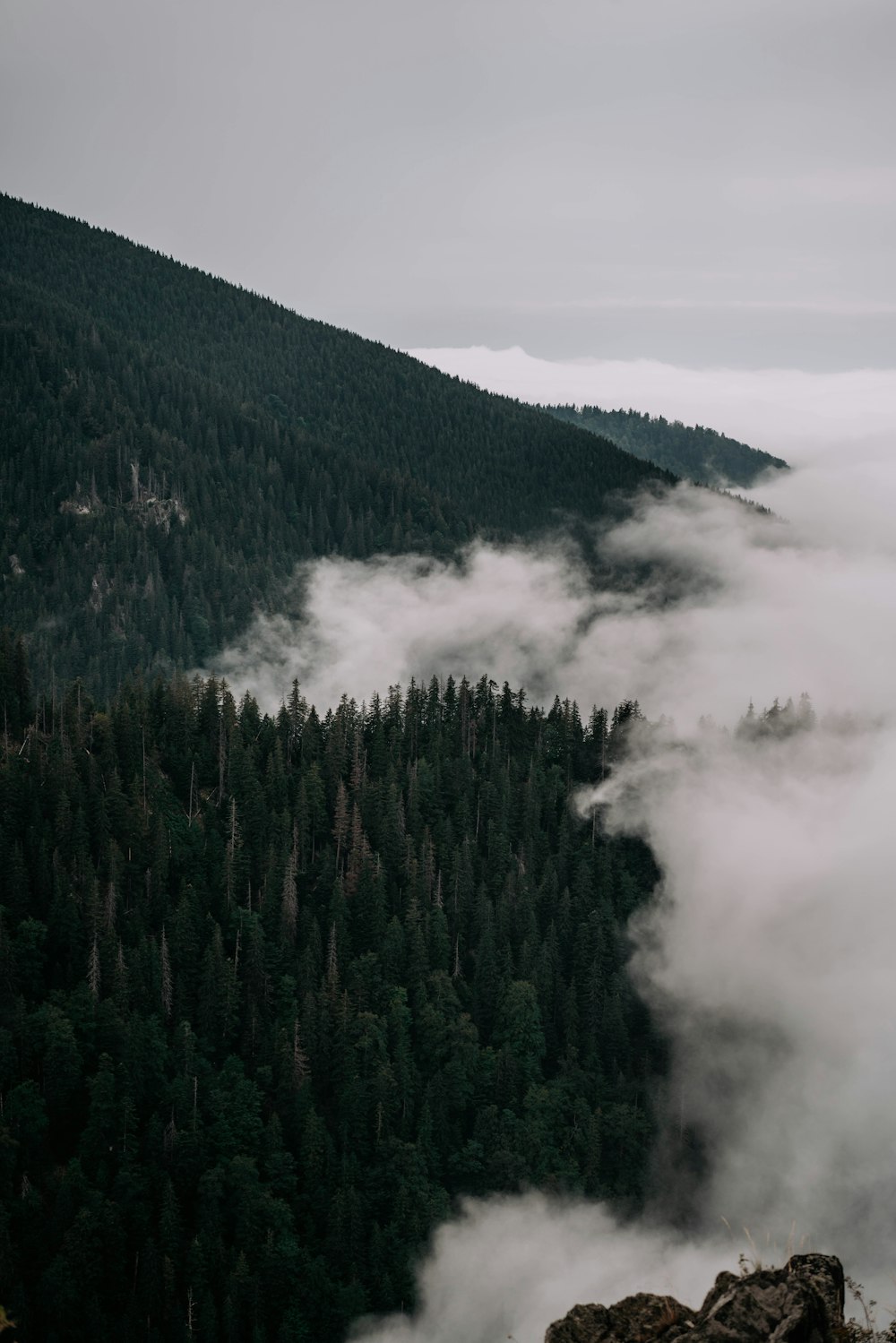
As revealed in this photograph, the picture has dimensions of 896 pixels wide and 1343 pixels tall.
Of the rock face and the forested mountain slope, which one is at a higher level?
the forested mountain slope

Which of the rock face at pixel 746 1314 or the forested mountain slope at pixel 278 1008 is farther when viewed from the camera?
the forested mountain slope at pixel 278 1008

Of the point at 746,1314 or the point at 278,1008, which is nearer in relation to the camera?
the point at 746,1314

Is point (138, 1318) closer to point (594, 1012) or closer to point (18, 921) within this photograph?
point (18, 921)

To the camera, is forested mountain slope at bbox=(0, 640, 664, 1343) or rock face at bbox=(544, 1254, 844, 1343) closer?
rock face at bbox=(544, 1254, 844, 1343)

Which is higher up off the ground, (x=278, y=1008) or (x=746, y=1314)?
(x=278, y=1008)

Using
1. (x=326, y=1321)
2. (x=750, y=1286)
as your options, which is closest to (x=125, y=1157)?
(x=326, y=1321)
